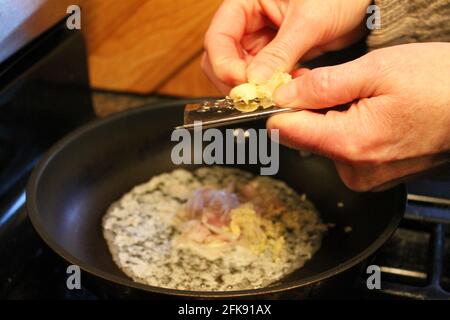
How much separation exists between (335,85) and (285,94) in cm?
6

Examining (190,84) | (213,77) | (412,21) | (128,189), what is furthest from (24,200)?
(412,21)

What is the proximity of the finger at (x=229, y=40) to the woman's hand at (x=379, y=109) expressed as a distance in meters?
0.12

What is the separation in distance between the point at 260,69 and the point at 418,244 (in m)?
0.34

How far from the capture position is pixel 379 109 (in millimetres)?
594

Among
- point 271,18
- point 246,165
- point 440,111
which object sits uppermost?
point 271,18

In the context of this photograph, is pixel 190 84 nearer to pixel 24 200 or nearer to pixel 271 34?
pixel 271 34

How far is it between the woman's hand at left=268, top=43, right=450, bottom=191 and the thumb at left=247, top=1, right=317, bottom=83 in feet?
0.20

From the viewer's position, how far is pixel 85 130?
32.8 inches

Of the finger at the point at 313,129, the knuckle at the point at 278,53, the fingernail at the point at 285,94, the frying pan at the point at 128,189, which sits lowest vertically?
the frying pan at the point at 128,189

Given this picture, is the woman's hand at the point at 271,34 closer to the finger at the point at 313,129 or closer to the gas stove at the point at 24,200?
the finger at the point at 313,129

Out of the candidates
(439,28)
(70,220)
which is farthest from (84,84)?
(439,28)

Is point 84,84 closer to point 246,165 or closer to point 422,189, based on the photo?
point 246,165

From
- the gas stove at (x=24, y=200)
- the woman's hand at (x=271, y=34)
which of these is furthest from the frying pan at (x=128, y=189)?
the woman's hand at (x=271, y=34)

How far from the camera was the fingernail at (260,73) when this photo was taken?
680 mm
